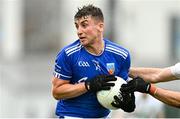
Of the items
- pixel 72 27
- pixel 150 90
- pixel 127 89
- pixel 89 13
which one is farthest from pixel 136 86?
pixel 72 27

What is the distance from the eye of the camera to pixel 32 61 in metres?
39.3

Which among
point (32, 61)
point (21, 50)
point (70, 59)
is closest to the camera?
point (70, 59)

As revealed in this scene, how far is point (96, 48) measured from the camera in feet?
37.3

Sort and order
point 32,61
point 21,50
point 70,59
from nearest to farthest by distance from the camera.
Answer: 1. point 70,59
2. point 32,61
3. point 21,50

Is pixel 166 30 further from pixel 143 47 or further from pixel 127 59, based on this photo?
pixel 127 59

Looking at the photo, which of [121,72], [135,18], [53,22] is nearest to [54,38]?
[53,22]

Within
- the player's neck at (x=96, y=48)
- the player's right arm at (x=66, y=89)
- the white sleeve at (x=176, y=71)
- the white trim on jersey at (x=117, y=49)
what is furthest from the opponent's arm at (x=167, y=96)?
the player's right arm at (x=66, y=89)

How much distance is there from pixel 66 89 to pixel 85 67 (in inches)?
13.2

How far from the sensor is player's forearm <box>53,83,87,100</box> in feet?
36.8

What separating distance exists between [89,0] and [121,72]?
2966 cm

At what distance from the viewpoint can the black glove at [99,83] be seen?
36.4ft

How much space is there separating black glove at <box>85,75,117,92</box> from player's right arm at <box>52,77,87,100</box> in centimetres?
10

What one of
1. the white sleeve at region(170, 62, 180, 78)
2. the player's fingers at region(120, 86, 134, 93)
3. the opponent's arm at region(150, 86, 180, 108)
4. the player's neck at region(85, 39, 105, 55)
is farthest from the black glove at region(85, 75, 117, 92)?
the white sleeve at region(170, 62, 180, 78)

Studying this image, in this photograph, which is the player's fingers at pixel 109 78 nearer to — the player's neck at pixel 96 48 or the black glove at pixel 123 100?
the black glove at pixel 123 100
